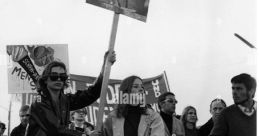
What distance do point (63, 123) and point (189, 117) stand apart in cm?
286

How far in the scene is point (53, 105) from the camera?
4.52 meters

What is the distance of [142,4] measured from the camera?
534 cm

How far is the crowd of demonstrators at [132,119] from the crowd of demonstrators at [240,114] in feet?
1.95

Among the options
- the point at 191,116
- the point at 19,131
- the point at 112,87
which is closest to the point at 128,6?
the point at 191,116

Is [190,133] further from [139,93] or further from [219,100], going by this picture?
[139,93]

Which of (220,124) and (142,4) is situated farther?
(142,4)

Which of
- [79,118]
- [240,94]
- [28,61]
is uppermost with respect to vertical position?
[28,61]

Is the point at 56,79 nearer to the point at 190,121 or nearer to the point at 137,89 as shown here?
the point at 137,89

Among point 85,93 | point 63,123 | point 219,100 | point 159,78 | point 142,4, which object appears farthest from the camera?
point 159,78

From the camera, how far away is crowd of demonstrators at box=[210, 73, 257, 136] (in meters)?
4.54

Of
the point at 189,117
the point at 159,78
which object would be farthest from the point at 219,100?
the point at 159,78

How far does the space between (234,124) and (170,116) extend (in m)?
2.06

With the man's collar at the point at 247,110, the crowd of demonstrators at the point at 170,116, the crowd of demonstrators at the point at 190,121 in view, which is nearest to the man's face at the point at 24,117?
the crowd of demonstrators at the point at 170,116

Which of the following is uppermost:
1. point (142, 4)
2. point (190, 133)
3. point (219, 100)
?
point (142, 4)
